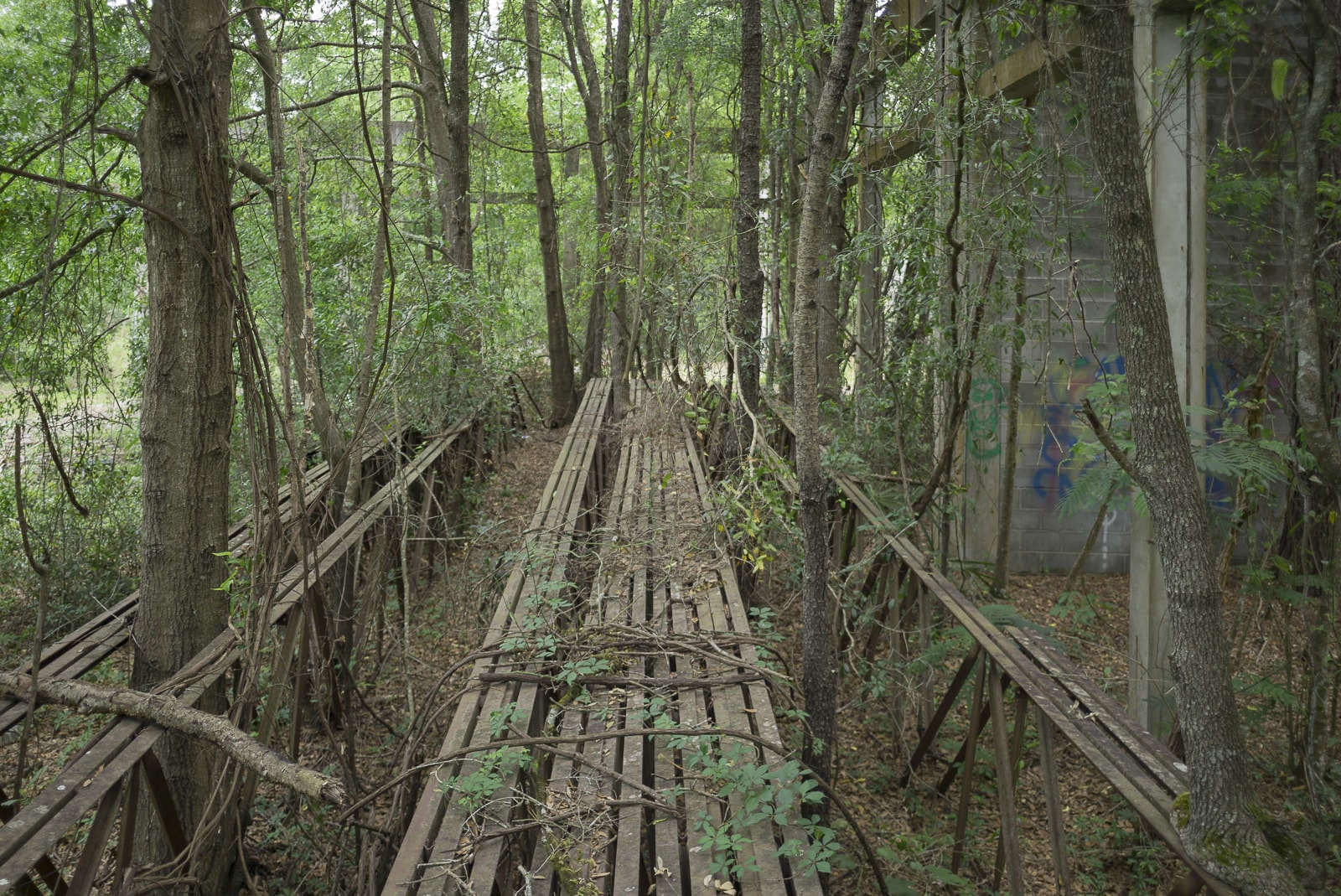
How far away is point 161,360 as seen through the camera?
373 centimetres

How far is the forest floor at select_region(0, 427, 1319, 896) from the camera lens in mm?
4211

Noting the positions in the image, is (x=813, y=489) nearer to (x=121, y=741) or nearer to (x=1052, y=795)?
(x=1052, y=795)

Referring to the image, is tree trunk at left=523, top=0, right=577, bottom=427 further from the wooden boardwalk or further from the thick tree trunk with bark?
the wooden boardwalk

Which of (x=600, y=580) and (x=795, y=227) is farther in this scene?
(x=795, y=227)

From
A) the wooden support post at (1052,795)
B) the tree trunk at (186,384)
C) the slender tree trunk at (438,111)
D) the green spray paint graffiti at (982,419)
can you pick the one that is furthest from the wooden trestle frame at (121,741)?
the green spray paint graffiti at (982,419)

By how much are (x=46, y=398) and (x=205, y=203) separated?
361 cm

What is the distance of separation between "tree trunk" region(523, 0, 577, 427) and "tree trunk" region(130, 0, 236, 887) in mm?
7783

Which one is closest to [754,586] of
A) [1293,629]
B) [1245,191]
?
[1293,629]

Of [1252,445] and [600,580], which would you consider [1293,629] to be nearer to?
[1252,445]

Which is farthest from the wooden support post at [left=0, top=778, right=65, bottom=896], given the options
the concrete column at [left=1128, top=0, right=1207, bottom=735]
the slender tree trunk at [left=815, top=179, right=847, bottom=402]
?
the slender tree trunk at [left=815, top=179, right=847, bottom=402]

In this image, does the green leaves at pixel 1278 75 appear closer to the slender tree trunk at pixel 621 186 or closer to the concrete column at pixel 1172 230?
the concrete column at pixel 1172 230

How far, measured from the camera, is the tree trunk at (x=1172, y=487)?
8.38ft

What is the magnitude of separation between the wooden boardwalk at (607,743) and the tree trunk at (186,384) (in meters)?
1.22

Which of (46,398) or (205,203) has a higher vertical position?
(205,203)
